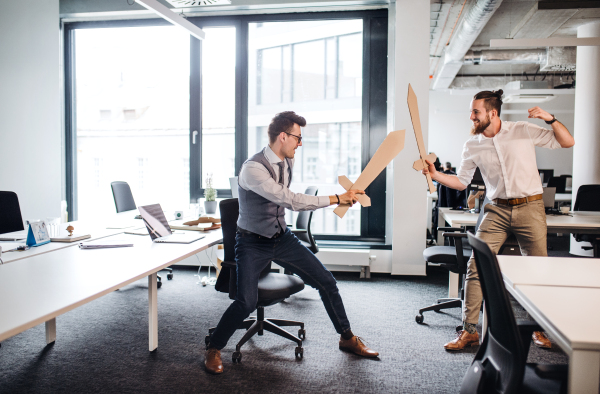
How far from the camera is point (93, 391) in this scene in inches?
78.0

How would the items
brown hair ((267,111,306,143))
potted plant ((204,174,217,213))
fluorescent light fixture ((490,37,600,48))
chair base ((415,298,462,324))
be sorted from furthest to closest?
potted plant ((204,174,217,213)), fluorescent light fixture ((490,37,600,48)), chair base ((415,298,462,324)), brown hair ((267,111,306,143))

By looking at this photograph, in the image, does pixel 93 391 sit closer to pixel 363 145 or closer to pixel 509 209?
pixel 509 209

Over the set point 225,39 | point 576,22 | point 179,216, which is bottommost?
point 179,216

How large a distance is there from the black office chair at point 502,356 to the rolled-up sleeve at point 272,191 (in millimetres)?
1062

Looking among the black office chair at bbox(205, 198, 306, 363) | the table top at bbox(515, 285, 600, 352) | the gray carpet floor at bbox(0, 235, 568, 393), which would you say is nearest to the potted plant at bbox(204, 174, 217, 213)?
the gray carpet floor at bbox(0, 235, 568, 393)

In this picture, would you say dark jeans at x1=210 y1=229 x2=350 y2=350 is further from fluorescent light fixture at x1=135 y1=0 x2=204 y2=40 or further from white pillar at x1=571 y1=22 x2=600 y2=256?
white pillar at x1=571 y1=22 x2=600 y2=256

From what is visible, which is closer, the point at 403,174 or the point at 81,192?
the point at 403,174

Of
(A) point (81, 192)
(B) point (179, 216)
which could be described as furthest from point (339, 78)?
(A) point (81, 192)

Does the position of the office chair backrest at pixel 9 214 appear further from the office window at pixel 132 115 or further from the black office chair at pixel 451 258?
the black office chair at pixel 451 258

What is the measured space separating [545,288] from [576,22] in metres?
6.41

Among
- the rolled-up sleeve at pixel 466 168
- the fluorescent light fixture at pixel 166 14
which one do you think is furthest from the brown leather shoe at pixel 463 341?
the fluorescent light fixture at pixel 166 14

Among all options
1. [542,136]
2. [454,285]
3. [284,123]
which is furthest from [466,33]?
[284,123]

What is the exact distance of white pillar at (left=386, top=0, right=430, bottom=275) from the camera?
413cm

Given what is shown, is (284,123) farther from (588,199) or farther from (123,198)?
(588,199)
